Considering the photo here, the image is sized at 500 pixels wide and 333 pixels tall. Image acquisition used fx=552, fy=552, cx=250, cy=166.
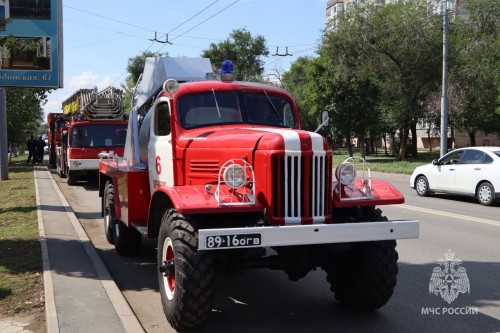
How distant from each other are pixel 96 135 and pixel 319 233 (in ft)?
55.2

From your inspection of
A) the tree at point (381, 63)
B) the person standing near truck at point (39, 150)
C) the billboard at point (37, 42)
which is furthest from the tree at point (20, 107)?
the tree at point (381, 63)

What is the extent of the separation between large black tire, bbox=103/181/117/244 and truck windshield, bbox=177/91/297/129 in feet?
9.70

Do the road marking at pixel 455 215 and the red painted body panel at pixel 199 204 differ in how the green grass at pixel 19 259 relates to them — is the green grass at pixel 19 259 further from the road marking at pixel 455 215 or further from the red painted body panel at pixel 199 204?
the road marking at pixel 455 215

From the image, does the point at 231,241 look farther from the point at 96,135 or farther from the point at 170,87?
the point at 96,135

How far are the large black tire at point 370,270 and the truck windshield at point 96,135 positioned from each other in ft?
51.2

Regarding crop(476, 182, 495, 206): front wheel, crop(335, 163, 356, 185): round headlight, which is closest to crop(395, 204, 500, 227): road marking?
crop(476, 182, 495, 206): front wheel

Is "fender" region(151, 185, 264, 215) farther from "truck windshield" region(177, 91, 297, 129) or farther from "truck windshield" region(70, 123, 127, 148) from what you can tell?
"truck windshield" region(70, 123, 127, 148)

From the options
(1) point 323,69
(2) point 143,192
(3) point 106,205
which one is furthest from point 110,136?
(1) point 323,69

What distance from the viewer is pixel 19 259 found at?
7609 millimetres

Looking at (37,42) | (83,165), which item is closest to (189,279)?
(83,165)

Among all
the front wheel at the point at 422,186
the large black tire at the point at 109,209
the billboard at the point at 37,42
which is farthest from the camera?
the billboard at the point at 37,42

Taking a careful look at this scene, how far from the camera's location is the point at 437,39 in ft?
110

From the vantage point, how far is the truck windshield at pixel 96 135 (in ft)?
66.0

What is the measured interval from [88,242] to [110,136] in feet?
39.1
